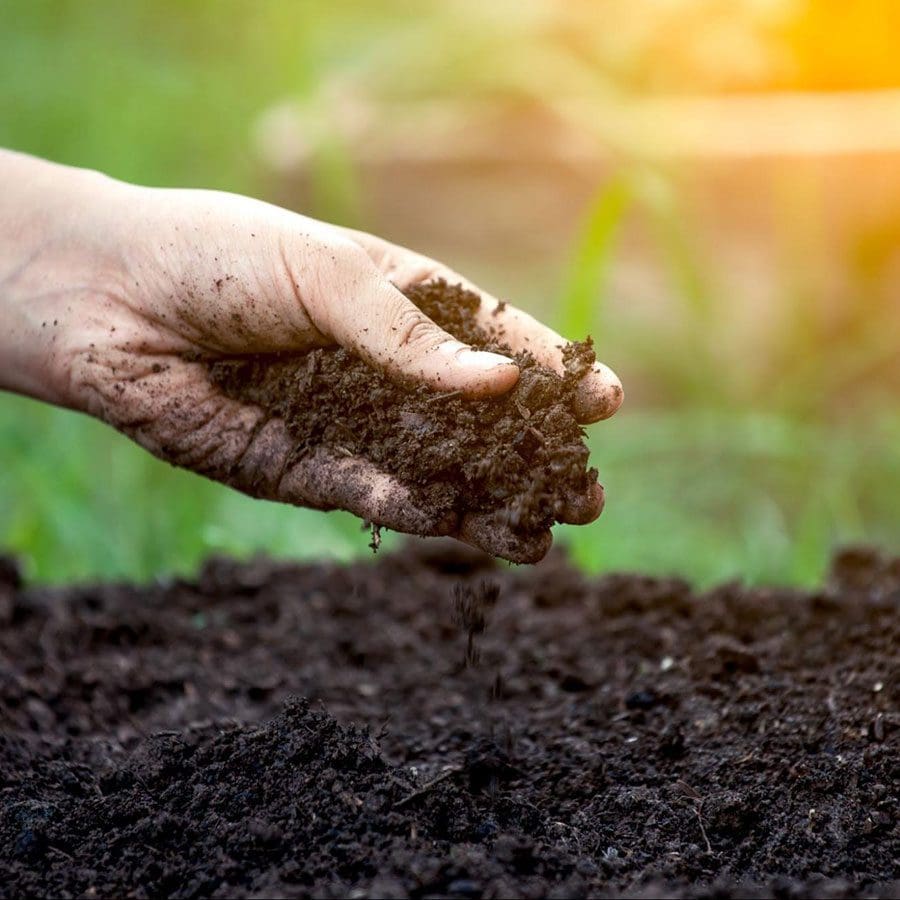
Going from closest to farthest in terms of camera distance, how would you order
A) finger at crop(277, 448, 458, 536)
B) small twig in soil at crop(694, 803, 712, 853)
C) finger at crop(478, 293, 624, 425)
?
small twig in soil at crop(694, 803, 712, 853), finger at crop(277, 448, 458, 536), finger at crop(478, 293, 624, 425)

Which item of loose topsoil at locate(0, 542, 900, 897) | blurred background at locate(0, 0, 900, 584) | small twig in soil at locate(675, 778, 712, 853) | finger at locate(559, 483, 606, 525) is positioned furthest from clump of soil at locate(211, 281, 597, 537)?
blurred background at locate(0, 0, 900, 584)

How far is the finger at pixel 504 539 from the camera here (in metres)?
1.57

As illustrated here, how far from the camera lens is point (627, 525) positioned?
127 inches

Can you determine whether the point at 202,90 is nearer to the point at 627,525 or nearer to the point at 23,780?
the point at 627,525

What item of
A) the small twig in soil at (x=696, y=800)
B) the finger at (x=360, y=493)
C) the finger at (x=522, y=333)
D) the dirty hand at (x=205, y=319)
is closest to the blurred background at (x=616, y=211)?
the finger at (x=522, y=333)

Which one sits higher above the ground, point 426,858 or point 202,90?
point 202,90

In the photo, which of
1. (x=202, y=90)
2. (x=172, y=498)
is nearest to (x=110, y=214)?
(x=172, y=498)

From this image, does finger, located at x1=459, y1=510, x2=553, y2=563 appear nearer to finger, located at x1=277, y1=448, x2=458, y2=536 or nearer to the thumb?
finger, located at x1=277, y1=448, x2=458, y2=536

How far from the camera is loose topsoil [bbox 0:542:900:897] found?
1.39m

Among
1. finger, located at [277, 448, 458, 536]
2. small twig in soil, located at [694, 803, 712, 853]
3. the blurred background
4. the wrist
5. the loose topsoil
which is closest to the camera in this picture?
the loose topsoil

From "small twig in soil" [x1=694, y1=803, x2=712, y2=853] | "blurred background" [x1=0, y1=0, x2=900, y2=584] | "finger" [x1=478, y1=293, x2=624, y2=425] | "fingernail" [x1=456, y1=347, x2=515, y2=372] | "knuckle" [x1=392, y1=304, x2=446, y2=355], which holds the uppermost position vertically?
"blurred background" [x1=0, y1=0, x2=900, y2=584]

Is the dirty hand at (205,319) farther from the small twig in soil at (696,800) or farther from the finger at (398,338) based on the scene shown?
the small twig in soil at (696,800)

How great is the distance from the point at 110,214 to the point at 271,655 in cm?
89

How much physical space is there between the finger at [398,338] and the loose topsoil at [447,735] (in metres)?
0.38
